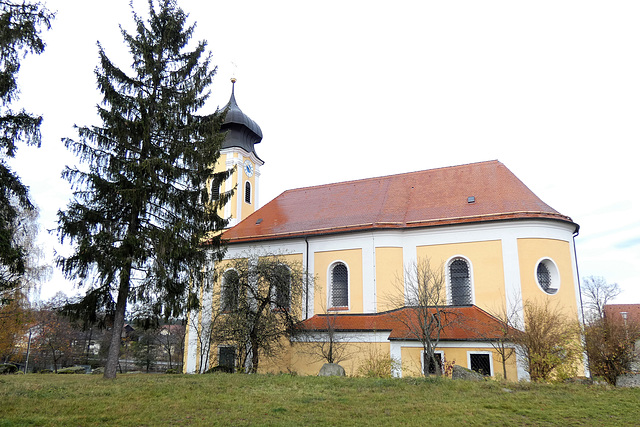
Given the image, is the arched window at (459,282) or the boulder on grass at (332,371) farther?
the arched window at (459,282)

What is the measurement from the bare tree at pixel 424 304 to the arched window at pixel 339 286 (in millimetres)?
2259

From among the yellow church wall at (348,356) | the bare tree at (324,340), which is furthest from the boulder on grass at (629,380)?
the bare tree at (324,340)

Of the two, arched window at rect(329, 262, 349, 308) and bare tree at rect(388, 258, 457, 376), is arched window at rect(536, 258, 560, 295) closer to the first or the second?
bare tree at rect(388, 258, 457, 376)

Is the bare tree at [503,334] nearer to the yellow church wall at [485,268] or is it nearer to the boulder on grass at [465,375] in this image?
the yellow church wall at [485,268]

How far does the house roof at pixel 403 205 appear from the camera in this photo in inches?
764

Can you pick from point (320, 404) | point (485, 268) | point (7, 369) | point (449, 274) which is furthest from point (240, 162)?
point (320, 404)

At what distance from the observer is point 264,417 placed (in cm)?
775

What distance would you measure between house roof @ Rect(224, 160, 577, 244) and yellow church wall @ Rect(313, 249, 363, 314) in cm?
112

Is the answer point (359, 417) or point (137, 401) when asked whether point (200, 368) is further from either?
point (359, 417)

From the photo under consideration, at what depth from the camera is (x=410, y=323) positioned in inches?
695

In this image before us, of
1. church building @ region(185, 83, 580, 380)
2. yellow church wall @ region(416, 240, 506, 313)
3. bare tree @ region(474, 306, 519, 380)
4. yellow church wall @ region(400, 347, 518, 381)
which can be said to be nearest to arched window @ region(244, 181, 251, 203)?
church building @ region(185, 83, 580, 380)

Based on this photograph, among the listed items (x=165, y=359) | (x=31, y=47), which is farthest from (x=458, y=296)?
(x=165, y=359)

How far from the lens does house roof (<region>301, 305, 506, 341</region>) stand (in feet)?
54.5

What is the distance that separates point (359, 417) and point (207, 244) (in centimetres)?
903
